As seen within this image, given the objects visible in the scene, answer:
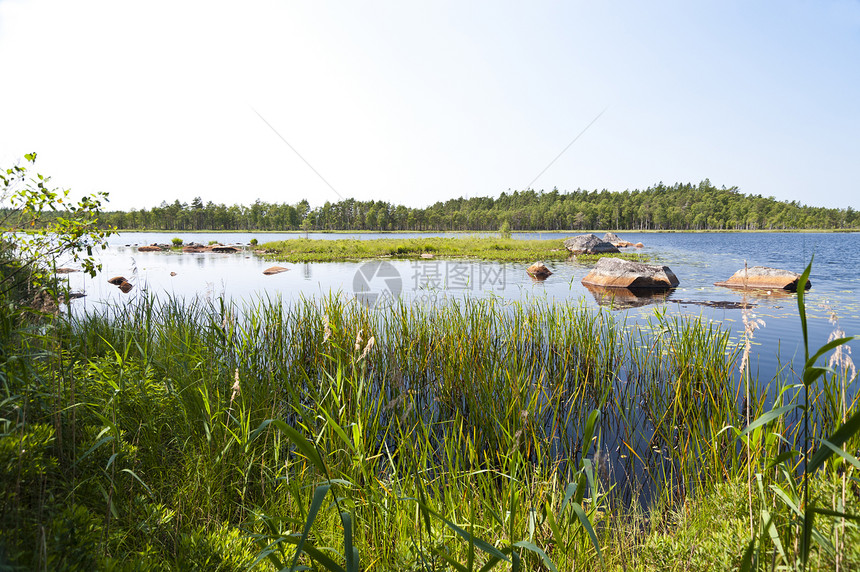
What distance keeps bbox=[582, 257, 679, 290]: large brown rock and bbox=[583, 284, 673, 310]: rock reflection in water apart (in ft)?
0.49

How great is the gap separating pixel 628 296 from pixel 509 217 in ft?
307

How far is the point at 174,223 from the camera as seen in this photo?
96.1 metres

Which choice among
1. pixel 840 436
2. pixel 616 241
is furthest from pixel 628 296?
pixel 616 241

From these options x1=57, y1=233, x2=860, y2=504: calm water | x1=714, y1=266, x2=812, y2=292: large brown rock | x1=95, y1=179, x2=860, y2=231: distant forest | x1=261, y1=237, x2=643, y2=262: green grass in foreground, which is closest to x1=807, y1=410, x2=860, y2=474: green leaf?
x1=57, y1=233, x2=860, y2=504: calm water

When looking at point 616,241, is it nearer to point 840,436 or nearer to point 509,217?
point 840,436

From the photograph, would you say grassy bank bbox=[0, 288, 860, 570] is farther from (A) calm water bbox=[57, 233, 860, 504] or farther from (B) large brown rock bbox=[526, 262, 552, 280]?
(B) large brown rock bbox=[526, 262, 552, 280]

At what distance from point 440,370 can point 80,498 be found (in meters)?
3.47

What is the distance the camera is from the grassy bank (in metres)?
1.54

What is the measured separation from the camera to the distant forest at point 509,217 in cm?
9606

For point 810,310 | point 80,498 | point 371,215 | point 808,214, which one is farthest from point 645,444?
point 808,214

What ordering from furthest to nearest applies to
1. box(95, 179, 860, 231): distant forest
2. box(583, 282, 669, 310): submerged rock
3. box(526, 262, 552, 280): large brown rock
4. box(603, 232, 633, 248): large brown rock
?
1. box(95, 179, 860, 231): distant forest
2. box(603, 232, 633, 248): large brown rock
3. box(526, 262, 552, 280): large brown rock
4. box(583, 282, 669, 310): submerged rock

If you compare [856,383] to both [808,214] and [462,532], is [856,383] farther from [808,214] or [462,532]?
[808,214]

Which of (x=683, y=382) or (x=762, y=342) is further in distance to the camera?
(x=762, y=342)

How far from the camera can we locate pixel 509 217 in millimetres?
103938
